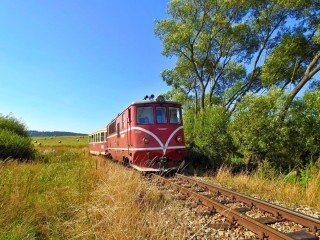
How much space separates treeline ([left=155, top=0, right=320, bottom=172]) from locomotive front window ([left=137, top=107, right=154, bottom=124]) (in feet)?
12.5

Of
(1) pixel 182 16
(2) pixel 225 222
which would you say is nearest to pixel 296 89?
(2) pixel 225 222

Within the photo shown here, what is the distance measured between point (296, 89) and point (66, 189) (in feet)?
38.8

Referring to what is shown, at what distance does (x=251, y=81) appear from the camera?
82.1 feet

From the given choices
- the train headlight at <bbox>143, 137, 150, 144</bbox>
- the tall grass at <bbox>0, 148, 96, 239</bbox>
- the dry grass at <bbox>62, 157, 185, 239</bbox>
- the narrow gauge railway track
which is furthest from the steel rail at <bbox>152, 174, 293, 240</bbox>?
the train headlight at <bbox>143, 137, 150, 144</bbox>

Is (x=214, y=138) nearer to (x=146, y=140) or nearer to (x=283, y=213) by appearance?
(x=146, y=140)

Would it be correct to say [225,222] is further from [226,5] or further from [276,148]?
[226,5]

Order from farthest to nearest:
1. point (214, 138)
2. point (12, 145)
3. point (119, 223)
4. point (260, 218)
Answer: point (12, 145) → point (214, 138) → point (260, 218) → point (119, 223)

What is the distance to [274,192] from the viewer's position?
27.6 feet

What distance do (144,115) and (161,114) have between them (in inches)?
29.3

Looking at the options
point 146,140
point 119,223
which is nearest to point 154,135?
point 146,140

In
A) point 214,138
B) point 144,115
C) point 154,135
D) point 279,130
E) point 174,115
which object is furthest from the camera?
point 214,138

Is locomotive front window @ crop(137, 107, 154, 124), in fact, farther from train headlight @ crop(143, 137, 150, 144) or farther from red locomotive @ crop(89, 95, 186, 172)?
train headlight @ crop(143, 137, 150, 144)

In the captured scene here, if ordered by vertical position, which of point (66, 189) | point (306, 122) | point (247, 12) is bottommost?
point (66, 189)

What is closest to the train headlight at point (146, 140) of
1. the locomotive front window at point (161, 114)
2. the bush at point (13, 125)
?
the locomotive front window at point (161, 114)
